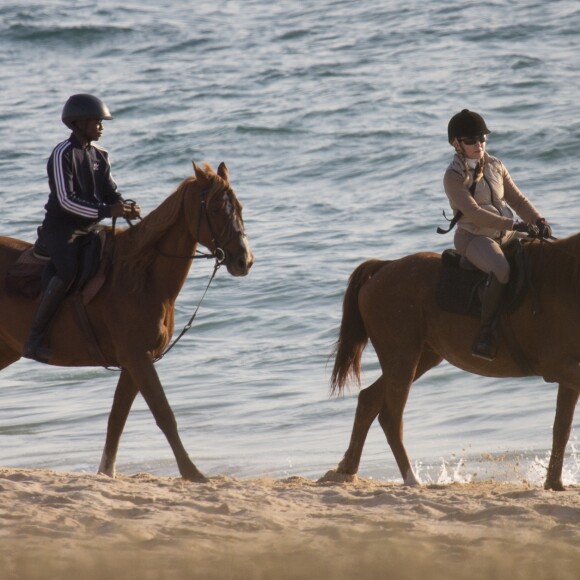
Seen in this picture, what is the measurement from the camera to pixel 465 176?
7.50 m

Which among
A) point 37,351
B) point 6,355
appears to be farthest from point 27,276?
point 6,355

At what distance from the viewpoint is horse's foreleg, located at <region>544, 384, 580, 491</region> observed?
7.41 meters

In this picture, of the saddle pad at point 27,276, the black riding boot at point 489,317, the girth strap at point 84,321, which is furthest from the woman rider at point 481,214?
the saddle pad at point 27,276

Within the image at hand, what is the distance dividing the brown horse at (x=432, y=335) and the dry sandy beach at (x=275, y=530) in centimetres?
59

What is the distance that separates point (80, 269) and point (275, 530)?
260cm

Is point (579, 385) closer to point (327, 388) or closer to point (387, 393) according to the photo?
point (387, 393)

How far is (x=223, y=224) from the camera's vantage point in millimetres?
7383

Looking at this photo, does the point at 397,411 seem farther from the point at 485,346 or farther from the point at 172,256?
the point at 172,256

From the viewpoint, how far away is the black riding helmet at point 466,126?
7398 mm

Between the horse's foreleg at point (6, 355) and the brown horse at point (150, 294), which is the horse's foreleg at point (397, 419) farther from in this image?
the horse's foreleg at point (6, 355)

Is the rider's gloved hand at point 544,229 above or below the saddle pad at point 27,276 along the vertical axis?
above

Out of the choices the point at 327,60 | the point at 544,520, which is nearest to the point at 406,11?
the point at 327,60

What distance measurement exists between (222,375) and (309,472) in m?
4.07

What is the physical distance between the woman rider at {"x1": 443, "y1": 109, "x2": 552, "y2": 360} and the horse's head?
1.33 meters
